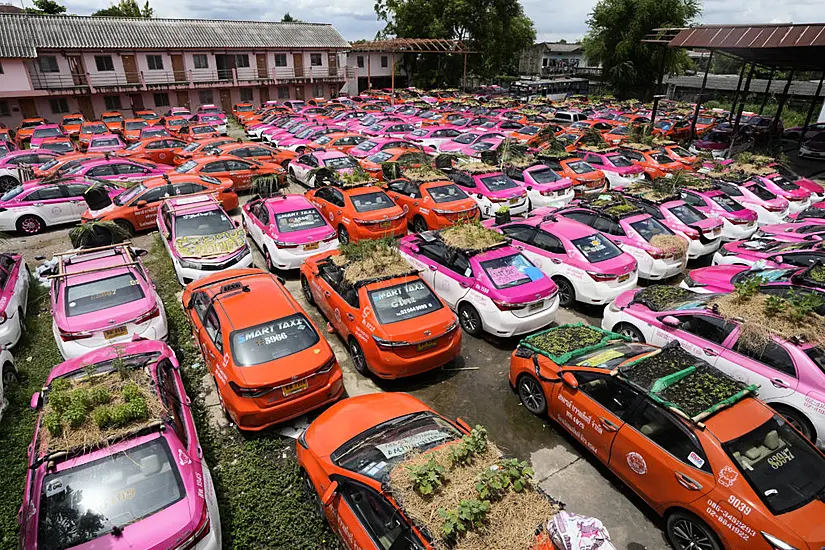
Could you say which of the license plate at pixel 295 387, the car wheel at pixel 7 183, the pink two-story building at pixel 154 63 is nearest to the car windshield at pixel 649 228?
the license plate at pixel 295 387

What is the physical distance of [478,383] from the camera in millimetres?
7824

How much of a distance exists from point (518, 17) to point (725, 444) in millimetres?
59482

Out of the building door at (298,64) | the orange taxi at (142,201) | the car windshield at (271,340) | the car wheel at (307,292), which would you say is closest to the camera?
the car windshield at (271,340)

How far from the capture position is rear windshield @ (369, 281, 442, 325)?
24.2 ft

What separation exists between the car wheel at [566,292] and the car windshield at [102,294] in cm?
814

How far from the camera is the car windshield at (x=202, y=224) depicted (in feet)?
34.6

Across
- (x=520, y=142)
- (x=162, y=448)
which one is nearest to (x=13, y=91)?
(x=520, y=142)

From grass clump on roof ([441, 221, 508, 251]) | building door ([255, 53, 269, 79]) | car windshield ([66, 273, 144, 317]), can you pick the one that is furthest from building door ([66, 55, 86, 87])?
grass clump on roof ([441, 221, 508, 251])

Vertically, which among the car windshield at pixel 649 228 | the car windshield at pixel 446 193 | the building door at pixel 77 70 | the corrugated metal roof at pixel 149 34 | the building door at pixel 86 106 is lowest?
the car windshield at pixel 649 228

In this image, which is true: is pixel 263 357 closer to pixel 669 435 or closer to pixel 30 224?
pixel 669 435

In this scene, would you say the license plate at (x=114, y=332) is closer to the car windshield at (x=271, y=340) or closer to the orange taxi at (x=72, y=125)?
the car windshield at (x=271, y=340)

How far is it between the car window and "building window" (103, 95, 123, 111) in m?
40.8

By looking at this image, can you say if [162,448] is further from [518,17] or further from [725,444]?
[518,17]

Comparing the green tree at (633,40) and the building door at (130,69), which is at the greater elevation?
the green tree at (633,40)
